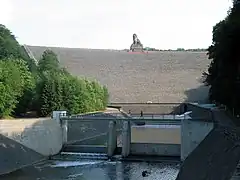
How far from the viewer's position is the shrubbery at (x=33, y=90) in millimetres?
38406

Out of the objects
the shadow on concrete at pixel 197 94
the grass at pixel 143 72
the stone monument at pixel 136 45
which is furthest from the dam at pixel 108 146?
the stone monument at pixel 136 45

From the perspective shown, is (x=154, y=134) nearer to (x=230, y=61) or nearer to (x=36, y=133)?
(x=36, y=133)

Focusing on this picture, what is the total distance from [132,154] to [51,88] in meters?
13.0

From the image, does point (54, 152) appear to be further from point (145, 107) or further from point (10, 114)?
point (145, 107)

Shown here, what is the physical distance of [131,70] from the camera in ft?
259

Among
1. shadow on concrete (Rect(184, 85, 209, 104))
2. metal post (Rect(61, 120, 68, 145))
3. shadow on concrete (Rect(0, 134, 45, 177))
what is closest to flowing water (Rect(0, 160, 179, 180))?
shadow on concrete (Rect(0, 134, 45, 177))

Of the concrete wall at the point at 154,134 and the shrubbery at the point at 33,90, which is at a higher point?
the shrubbery at the point at 33,90

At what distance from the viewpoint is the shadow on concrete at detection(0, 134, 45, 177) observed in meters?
28.2

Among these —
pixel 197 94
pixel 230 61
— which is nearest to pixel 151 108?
pixel 197 94

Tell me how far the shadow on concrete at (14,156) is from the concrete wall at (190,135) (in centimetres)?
1020

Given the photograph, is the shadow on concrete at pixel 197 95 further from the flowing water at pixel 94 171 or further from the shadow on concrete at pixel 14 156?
the shadow on concrete at pixel 14 156

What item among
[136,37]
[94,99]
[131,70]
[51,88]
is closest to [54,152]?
[51,88]

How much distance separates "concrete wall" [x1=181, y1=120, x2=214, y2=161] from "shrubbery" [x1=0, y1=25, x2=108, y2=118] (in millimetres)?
15214

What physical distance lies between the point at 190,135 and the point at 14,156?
11.5 m
